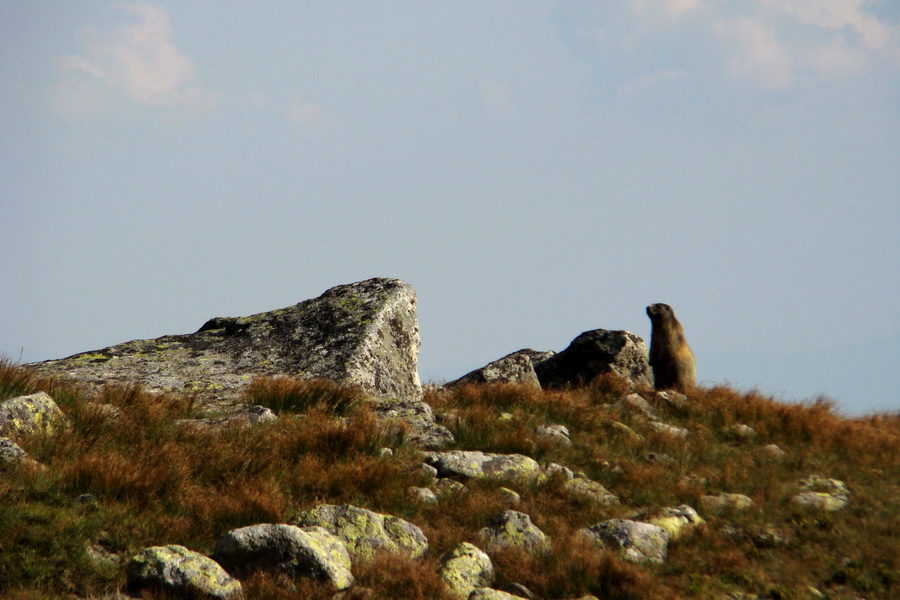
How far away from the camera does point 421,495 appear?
761cm

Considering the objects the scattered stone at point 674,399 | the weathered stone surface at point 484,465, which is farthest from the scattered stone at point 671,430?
→ the weathered stone surface at point 484,465

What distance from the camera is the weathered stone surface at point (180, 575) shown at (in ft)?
18.3

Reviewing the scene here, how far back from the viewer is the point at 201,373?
12102mm

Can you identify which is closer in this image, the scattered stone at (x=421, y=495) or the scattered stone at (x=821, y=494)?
the scattered stone at (x=421, y=495)

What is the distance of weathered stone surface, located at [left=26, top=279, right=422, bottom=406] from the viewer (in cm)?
1180

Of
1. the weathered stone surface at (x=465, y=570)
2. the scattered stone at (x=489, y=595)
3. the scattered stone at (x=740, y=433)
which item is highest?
the scattered stone at (x=740, y=433)

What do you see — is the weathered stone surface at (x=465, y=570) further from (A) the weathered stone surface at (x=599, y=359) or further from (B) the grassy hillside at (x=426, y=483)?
(A) the weathered stone surface at (x=599, y=359)

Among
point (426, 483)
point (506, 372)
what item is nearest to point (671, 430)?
point (426, 483)

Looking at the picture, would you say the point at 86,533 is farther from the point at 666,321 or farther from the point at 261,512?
the point at 666,321

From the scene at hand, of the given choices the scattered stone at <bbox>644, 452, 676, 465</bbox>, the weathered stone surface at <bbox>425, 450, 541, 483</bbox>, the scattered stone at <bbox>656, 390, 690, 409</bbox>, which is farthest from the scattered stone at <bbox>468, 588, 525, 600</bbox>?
the scattered stone at <bbox>656, 390, 690, 409</bbox>

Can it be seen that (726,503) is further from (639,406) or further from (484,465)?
(639,406)

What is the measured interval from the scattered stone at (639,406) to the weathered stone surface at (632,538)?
4.46m

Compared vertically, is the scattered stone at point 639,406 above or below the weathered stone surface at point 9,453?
above

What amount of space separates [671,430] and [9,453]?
24.2 ft
